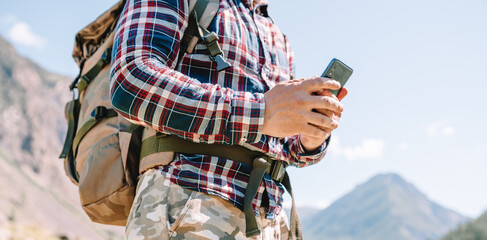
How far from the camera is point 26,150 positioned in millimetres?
198250

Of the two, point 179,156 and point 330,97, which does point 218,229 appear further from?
point 330,97

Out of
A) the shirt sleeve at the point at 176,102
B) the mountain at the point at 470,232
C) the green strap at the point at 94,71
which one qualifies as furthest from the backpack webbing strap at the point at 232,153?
the mountain at the point at 470,232

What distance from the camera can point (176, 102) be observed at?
6.77 ft

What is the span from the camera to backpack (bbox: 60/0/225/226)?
248 cm

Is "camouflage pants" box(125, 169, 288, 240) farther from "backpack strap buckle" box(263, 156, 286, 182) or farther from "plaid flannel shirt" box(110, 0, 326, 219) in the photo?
"backpack strap buckle" box(263, 156, 286, 182)

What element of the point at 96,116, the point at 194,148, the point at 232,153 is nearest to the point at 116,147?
the point at 96,116

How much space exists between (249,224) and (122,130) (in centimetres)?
94

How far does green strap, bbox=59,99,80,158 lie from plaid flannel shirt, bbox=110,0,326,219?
1.19m

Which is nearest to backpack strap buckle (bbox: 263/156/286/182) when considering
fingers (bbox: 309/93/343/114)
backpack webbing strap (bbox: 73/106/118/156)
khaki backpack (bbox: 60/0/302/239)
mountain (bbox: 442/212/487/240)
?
khaki backpack (bbox: 60/0/302/239)

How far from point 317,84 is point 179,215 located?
0.88m

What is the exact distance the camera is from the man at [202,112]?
2047mm

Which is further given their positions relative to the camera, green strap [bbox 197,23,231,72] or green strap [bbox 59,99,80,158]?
green strap [bbox 59,99,80,158]

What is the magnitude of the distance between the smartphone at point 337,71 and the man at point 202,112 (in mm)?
71

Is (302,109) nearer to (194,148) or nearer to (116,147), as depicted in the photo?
(194,148)
